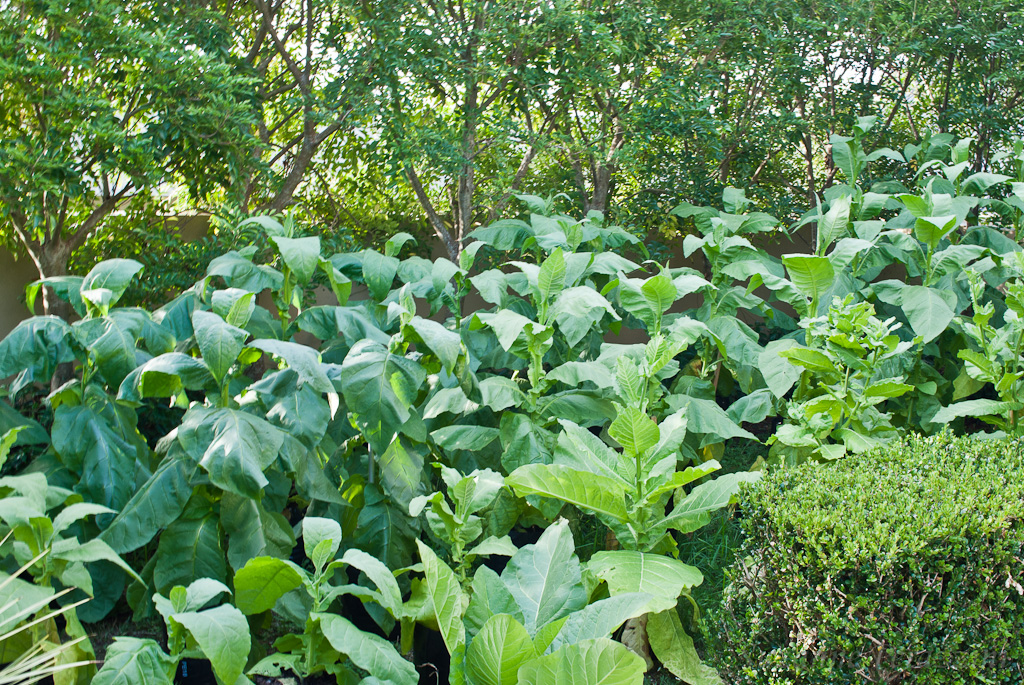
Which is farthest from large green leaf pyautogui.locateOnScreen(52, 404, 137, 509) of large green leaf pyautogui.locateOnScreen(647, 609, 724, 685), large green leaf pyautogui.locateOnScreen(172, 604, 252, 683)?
large green leaf pyautogui.locateOnScreen(647, 609, 724, 685)

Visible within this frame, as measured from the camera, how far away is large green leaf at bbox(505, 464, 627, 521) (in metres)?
2.56

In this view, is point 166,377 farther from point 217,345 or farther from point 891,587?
point 891,587

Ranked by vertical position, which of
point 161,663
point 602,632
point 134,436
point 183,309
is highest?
point 183,309

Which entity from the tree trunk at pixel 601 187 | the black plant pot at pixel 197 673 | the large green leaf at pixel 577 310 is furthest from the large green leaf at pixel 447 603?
the tree trunk at pixel 601 187

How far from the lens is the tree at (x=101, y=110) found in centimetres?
388

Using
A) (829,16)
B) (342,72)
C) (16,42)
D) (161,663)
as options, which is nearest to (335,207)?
(342,72)

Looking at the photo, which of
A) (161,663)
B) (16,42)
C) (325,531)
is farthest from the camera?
(16,42)

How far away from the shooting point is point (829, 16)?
523 centimetres

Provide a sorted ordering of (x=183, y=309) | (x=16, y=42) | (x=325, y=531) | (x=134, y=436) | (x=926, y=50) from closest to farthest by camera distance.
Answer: (x=325, y=531)
(x=134, y=436)
(x=183, y=309)
(x=16, y=42)
(x=926, y=50)

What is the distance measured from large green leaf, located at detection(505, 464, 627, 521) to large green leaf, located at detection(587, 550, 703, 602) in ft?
0.53

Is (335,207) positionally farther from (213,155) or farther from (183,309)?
(183,309)

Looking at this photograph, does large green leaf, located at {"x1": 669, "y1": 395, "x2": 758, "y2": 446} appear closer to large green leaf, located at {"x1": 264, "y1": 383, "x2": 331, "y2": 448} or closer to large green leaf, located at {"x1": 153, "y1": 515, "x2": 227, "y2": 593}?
large green leaf, located at {"x1": 264, "y1": 383, "x2": 331, "y2": 448}

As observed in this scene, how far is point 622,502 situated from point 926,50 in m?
4.26

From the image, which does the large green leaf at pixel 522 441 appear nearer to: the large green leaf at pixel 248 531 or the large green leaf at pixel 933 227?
the large green leaf at pixel 248 531
